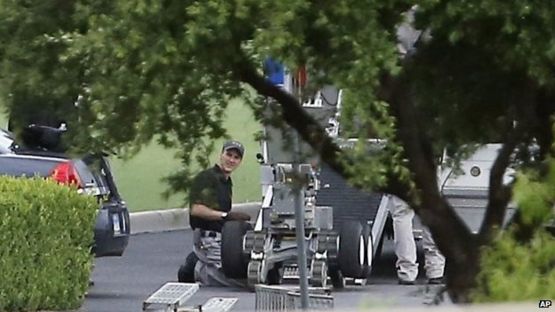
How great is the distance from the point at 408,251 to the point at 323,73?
8763 mm

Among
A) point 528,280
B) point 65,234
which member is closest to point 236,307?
point 65,234

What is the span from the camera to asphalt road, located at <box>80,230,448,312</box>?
13070 mm

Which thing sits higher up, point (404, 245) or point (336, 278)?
point (404, 245)

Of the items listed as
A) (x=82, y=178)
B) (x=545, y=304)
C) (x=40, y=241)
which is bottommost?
(x=40, y=241)

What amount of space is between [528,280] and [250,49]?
4.70ft

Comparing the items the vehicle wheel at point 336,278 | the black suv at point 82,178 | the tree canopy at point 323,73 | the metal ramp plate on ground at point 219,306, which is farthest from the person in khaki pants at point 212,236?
the tree canopy at point 323,73

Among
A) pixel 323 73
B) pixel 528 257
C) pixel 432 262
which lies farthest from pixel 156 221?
pixel 528 257

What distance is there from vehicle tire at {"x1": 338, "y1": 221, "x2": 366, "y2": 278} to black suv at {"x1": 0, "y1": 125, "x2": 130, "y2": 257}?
1966 millimetres

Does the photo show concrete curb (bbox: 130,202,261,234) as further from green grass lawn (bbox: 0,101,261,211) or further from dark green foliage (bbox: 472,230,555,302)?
dark green foliage (bbox: 472,230,555,302)

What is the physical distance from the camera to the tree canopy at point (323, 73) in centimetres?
557

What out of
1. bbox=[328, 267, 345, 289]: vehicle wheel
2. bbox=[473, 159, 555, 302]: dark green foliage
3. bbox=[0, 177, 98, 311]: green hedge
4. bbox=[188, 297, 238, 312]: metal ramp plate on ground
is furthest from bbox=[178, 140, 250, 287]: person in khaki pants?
bbox=[473, 159, 555, 302]: dark green foliage

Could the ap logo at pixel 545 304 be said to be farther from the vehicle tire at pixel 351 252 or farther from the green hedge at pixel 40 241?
the vehicle tire at pixel 351 252

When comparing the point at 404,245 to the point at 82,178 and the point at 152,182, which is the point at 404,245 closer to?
the point at 82,178

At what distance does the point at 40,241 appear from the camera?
436 inches
